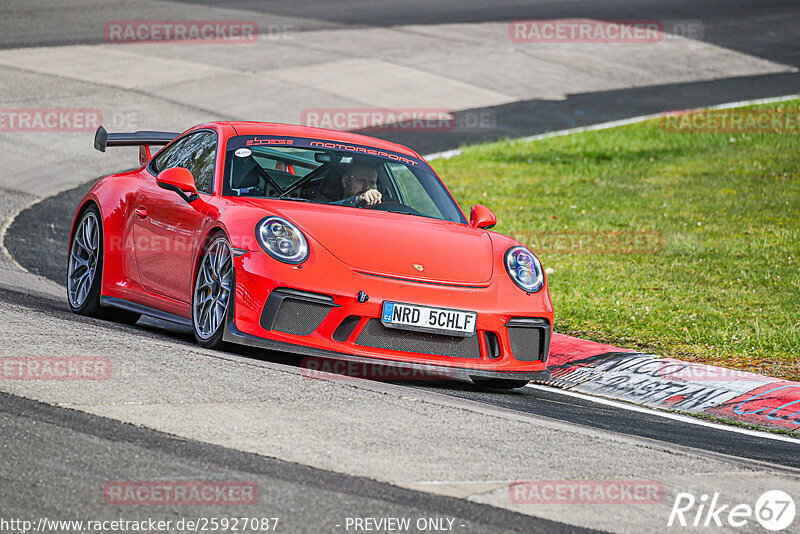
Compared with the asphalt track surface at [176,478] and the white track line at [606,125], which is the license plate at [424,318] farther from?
the white track line at [606,125]

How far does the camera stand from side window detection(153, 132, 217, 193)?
7801mm

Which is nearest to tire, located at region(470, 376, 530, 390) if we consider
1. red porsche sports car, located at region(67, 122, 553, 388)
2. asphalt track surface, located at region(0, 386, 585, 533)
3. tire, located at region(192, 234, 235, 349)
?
red porsche sports car, located at region(67, 122, 553, 388)

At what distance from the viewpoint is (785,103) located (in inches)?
888

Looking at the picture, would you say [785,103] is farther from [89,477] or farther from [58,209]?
[89,477]

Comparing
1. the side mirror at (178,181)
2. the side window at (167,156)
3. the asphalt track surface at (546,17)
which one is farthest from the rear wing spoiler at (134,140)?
the asphalt track surface at (546,17)

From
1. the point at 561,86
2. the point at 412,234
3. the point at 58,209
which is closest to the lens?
the point at 412,234

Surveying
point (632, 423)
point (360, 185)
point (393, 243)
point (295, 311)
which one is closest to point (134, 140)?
point (360, 185)

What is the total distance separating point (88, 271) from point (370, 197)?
2174mm

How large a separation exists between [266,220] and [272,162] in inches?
45.2

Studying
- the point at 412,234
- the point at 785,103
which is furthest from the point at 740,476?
the point at 785,103

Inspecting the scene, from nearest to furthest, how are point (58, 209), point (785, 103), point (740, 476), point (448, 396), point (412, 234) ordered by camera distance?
point (740, 476), point (448, 396), point (412, 234), point (58, 209), point (785, 103)

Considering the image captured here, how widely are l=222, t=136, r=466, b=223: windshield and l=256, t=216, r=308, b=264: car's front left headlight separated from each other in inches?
27.9

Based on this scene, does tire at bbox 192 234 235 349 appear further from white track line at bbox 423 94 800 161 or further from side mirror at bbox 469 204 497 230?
white track line at bbox 423 94 800 161

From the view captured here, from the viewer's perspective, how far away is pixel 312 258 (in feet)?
21.9
